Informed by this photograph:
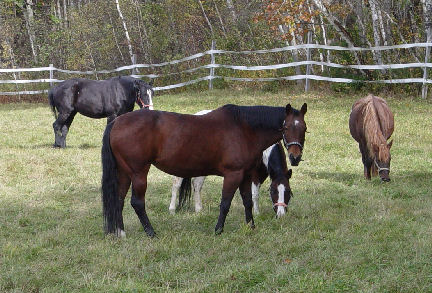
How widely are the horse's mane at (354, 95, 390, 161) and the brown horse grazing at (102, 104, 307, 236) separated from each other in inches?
125

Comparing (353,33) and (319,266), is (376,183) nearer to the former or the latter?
(319,266)

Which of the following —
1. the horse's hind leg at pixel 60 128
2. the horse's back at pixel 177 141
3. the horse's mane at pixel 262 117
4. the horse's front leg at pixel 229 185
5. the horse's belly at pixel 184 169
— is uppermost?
the horse's mane at pixel 262 117

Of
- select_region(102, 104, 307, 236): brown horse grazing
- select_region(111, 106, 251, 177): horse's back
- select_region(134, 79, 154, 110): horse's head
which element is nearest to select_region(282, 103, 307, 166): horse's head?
select_region(102, 104, 307, 236): brown horse grazing

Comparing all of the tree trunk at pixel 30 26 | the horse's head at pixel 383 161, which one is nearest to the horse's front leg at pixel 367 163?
the horse's head at pixel 383 161

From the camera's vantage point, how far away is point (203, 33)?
91.4 feet

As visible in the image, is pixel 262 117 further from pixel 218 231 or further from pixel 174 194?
pixel 174 194

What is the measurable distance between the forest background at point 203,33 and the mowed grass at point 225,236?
7749mm

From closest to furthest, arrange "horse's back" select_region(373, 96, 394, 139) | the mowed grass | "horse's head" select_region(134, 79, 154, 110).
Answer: the mowed grass
"horse's back" select_region(373, 96, 394, 139)
"horse's head" select_region(134, 79, 154, 110)

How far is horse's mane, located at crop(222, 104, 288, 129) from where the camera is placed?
21.4ft

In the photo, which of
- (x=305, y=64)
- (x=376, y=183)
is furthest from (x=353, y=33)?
(x=376, y=183)

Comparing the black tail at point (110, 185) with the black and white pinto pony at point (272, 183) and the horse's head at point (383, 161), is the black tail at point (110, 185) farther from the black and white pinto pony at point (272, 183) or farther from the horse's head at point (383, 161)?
the horse's head at point (383, 161)

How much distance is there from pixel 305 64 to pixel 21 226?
14233 millimetres

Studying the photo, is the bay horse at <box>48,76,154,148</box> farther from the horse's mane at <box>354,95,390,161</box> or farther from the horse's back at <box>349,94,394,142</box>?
the horse's mane at <box>354,95,390,161</box>

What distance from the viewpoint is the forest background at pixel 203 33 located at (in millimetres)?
18906
